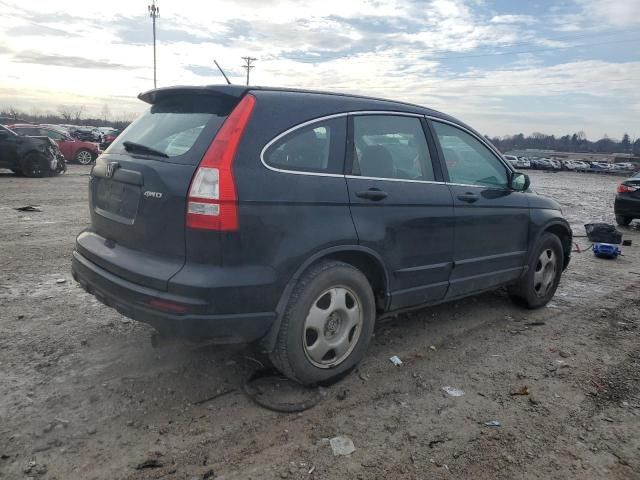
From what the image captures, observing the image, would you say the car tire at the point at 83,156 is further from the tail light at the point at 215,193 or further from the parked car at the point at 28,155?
the tail light at the point at 215,193

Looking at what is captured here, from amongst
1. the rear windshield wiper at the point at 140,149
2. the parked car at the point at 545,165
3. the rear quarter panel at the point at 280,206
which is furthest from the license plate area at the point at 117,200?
the parked car at the point at 545,165

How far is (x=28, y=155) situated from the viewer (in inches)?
579

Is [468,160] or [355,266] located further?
[468,160]

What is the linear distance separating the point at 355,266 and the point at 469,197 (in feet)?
4.34

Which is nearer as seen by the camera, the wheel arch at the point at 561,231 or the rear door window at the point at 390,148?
the rear door window at the point at 390,148

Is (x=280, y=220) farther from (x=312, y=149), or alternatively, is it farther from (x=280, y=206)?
(x=312, y=149)

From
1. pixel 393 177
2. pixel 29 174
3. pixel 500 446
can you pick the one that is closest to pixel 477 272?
pixel 393 177

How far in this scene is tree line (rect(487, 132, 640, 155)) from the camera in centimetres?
12712

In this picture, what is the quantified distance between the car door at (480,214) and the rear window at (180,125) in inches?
75.2

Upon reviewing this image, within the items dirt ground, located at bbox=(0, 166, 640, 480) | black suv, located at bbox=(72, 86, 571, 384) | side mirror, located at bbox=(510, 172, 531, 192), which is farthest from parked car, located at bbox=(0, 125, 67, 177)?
side mirror, located at bbox=(510, 172, 531, 192)

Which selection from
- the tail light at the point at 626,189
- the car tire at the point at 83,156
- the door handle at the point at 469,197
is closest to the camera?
the door handle at the point at 469,197

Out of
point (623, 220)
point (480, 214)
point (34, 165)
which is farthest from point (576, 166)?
point (480, 214)

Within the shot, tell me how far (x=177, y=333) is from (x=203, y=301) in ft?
0.82

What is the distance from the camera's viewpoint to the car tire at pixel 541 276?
16.4 feet
